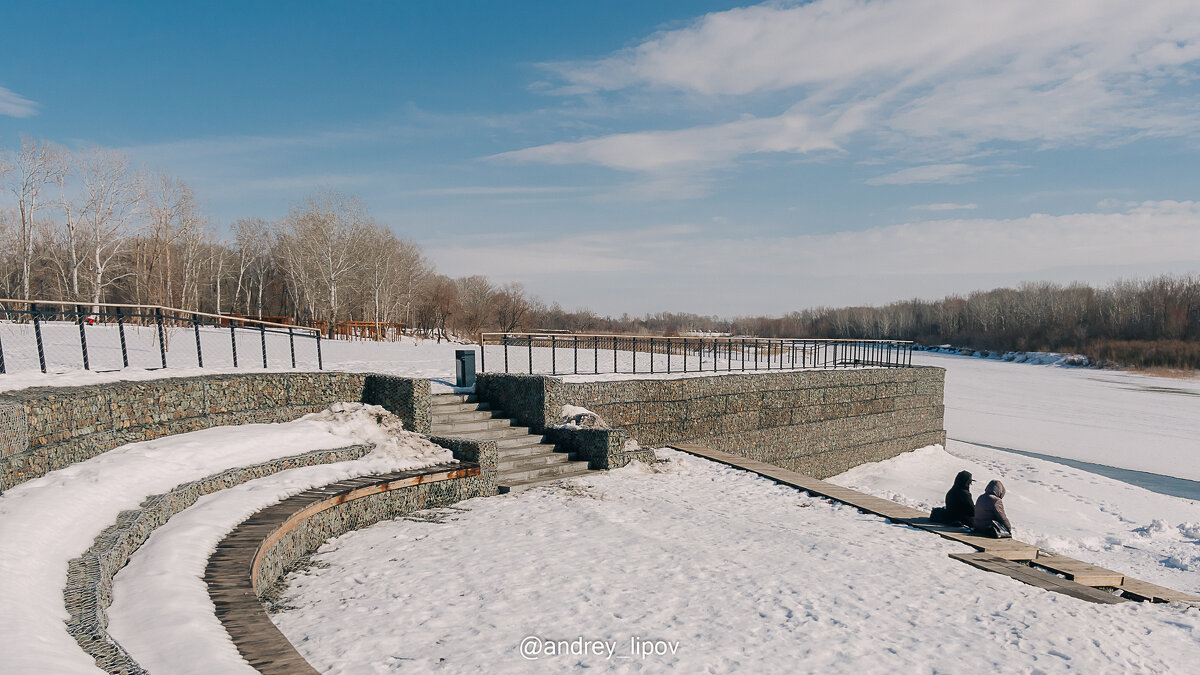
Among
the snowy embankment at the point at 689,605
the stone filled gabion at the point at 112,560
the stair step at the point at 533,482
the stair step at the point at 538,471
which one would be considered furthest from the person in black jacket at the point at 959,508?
the stone filled gabion at the point at 112,560

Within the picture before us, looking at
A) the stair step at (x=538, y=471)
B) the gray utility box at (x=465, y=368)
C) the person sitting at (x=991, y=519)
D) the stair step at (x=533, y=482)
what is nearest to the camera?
the person sitting at (x=991, y=519)

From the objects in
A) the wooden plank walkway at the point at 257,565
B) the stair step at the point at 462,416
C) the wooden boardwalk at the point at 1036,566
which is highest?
the stair step at the point at 462,416

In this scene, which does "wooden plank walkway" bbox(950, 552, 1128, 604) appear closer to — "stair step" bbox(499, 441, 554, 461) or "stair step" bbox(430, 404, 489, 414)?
"stair step" bbox(499, 441, 554, 461)

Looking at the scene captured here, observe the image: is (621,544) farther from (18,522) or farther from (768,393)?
(768,393)

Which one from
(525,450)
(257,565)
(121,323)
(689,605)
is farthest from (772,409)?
(121,323)

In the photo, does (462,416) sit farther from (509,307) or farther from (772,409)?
(509,307)

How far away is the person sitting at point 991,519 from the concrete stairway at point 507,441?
17.1ft

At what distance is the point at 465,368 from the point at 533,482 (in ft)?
10.6

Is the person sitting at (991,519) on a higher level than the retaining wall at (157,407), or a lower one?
lower

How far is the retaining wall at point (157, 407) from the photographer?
17.3ft

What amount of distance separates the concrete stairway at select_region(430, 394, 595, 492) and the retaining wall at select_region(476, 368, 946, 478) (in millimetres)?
362

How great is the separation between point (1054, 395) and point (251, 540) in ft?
138

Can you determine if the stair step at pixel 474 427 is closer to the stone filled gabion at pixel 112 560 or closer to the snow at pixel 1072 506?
the stone filled gabion at pixel 112 560

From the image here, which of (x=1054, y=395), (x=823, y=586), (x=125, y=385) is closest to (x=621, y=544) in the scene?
(x=823, y=586)
